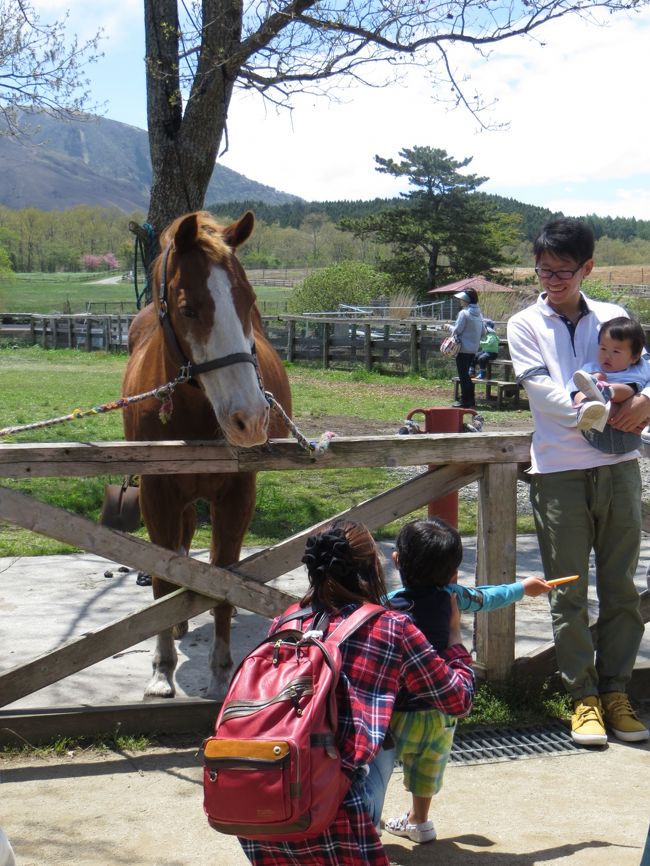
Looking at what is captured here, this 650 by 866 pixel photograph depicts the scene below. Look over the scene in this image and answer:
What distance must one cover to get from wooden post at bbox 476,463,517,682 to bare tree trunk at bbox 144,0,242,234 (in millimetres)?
5351

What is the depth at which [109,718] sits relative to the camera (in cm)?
425

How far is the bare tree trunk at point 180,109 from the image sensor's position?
8945mm

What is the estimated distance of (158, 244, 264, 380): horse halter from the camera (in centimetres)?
402

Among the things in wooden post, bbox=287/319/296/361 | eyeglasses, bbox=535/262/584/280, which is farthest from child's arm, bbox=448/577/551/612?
wooden post, bbox=287/319/296/361

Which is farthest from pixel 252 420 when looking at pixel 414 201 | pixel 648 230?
pixel 648 230

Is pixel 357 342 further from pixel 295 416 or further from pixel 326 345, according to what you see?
pixel 295 416

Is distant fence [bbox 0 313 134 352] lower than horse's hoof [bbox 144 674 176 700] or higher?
higher

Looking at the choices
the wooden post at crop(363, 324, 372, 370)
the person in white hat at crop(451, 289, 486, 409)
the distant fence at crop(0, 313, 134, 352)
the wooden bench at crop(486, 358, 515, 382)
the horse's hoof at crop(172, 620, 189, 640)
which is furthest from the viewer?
the distant fence at crop(0, 313, 134, 352)

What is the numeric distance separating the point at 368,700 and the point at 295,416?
1328cm

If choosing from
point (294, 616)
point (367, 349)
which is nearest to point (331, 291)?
point (367, 349)

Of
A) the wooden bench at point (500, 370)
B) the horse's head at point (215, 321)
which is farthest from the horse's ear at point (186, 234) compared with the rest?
the wooden bench at point (500, 370)

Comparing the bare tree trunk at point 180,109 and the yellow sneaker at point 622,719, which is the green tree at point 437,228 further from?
the yellow sneaker at point 622,719

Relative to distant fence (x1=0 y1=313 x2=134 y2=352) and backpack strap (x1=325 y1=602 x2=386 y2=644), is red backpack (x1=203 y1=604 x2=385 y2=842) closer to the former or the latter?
backpack strap (x1=325 y1=602 x2=386 y2=644)

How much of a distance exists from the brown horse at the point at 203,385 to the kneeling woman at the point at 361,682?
4.18 feet
